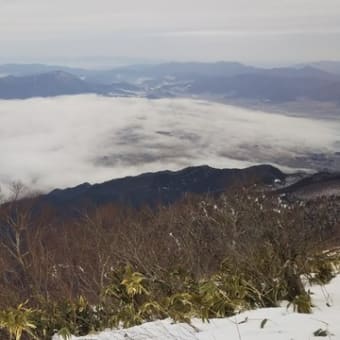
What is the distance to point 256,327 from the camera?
5.47 metres

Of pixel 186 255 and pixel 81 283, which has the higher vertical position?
pixel 186 255

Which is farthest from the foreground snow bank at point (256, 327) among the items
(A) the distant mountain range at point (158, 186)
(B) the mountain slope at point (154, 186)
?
(B) the mountain slope at point (154, 186)

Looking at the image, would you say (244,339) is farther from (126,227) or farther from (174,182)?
(174,182)

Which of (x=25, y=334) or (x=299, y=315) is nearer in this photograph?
(x=299, y=315)

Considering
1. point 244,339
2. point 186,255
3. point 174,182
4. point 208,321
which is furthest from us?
point 174,182

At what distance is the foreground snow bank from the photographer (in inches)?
204

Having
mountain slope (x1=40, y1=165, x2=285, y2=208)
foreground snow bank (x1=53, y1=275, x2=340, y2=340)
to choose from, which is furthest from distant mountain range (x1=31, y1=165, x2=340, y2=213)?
foreground snow bank (x1=53, y1=275, x2=340, y2=340)

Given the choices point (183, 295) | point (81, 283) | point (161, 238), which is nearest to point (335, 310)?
point (183, 295)

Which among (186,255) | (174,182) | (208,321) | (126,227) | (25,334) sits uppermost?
(208,321)

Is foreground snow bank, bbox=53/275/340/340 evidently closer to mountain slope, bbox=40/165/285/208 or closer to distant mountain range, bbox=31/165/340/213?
distant mountain range, bbox=31/165/340/213

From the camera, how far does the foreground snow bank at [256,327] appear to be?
5.18 meters

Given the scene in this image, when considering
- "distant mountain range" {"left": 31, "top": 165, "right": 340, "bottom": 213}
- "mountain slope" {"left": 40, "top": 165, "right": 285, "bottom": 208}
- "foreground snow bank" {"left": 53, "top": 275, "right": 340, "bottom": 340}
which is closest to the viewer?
"foreground snow bank" {"left": 53, "top": 275, "right": 340, "bottom": 340}

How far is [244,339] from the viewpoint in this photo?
5191 mm

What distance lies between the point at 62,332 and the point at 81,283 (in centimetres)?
1239
